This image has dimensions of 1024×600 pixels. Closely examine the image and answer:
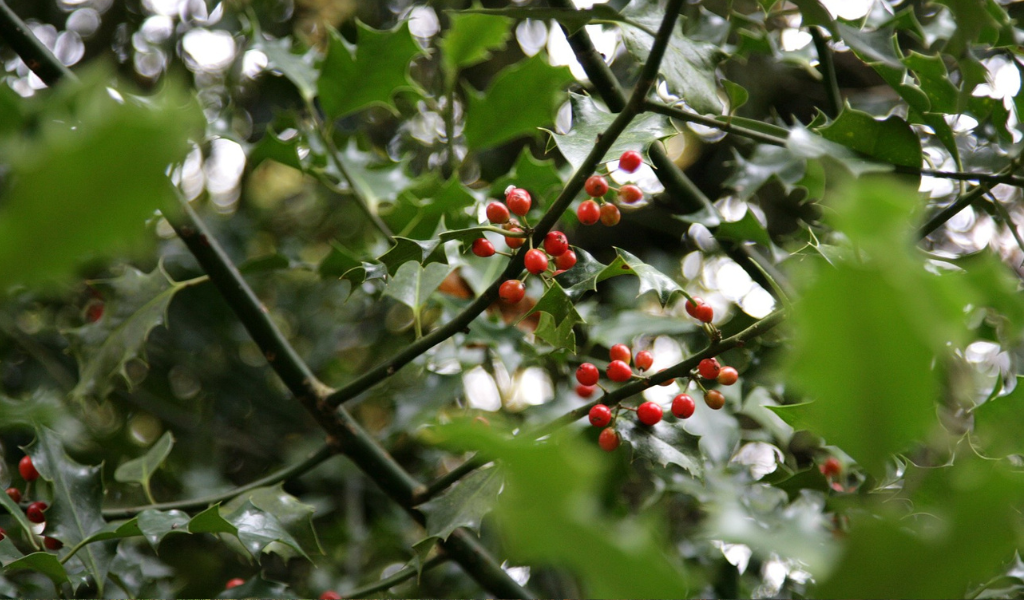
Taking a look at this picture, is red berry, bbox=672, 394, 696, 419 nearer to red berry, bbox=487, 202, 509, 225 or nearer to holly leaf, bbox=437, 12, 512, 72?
red berry, bbox=487, 202, 509, 225

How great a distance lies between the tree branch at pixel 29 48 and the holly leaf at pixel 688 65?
0.64 meters

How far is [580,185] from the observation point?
0.57 meters

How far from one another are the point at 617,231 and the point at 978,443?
4.07 ft

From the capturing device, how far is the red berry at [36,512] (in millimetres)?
862

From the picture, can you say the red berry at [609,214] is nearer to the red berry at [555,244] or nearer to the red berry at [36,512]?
the red berry at [555,244]

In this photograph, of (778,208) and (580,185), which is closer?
(580,185)

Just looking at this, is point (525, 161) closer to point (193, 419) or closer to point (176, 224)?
point (176, 224)

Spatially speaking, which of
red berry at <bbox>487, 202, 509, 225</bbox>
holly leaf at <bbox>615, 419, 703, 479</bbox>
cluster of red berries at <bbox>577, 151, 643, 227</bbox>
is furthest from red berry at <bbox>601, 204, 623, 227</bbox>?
holly leaf at <bbox>615, 419, 703, 479</bbox>

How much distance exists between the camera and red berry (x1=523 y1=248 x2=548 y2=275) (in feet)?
2.06

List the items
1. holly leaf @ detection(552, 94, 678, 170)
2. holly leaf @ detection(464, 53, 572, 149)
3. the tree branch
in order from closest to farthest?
holly leaf @ detection(552, 94, 678, 170), the tree branch, holly leaf @ detection(464, 53, 572, 149)

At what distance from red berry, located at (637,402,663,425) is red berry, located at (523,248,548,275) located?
200mm

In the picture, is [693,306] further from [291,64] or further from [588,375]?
[291,64]

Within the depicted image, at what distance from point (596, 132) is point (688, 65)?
0.10 m

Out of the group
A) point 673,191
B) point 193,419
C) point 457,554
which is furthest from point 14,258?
point 193,419
